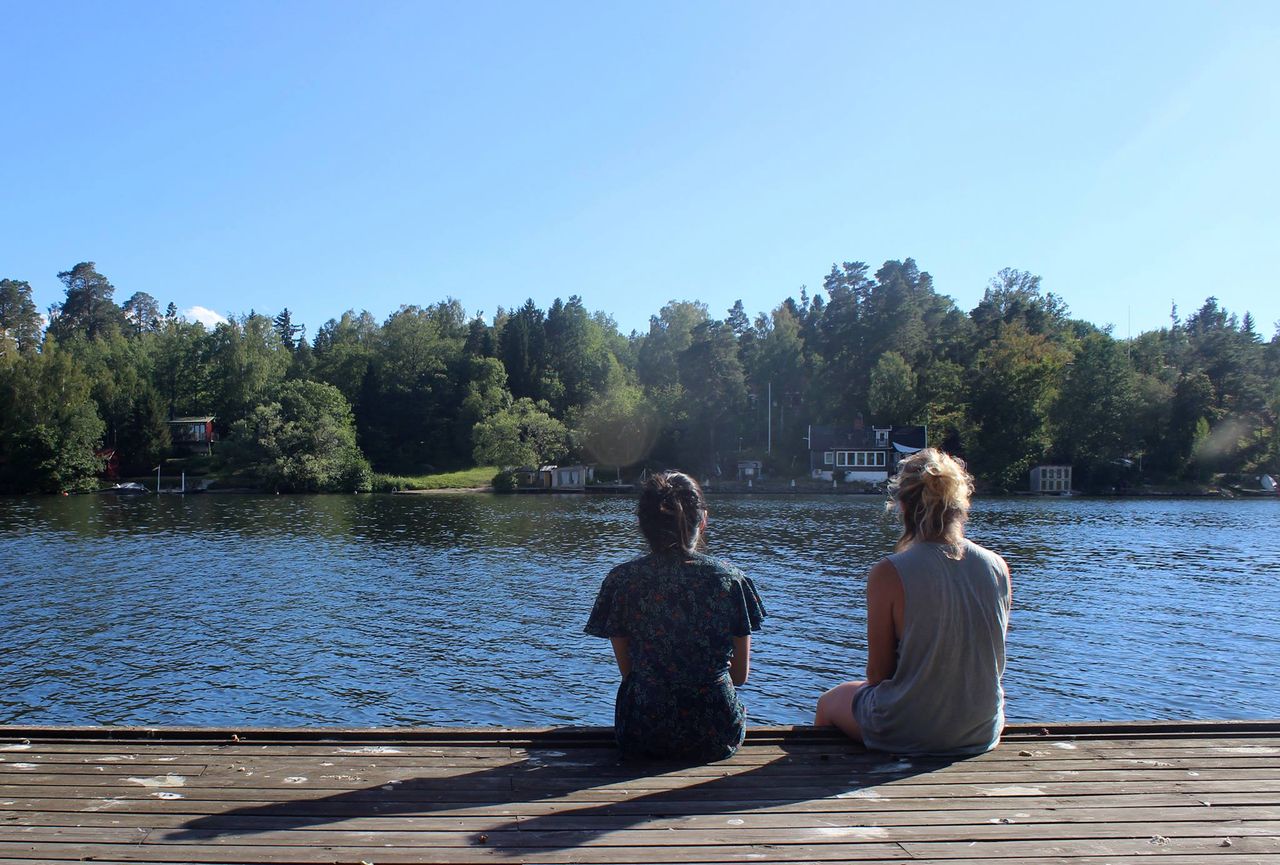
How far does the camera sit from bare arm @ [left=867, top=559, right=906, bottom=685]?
5.30 metres

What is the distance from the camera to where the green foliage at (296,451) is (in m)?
79.6

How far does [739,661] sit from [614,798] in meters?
1.22

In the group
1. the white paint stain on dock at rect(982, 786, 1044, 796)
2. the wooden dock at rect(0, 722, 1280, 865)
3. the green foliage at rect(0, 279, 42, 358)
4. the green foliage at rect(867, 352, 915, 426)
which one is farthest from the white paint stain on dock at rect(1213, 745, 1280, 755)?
the green foliage at rect(0, 279, 42, 358)

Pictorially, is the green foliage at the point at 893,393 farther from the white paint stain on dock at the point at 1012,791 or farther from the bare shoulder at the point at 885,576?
the white paint stain on dock at the point at 1012,791

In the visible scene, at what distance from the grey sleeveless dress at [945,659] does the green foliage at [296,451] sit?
7987cm

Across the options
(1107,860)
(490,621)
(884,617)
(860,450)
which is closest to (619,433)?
(860,450)

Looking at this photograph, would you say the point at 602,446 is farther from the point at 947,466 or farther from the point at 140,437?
the point at 947,466

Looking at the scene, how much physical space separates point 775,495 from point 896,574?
70.4 metres

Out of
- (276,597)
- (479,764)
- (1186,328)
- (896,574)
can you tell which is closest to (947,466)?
(896,574)

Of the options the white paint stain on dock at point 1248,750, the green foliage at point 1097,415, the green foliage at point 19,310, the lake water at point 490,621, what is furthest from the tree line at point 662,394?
the white paint stain on dock at point 1248,750

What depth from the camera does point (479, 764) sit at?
5559 millimetres

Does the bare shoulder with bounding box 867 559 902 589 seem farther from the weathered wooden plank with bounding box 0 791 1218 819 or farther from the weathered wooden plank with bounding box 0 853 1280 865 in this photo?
the weathered wooden plank with bounding box 0 853 1280 865

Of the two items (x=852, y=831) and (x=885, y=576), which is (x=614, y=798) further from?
(x=885, y=576)

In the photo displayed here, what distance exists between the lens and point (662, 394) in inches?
3723
